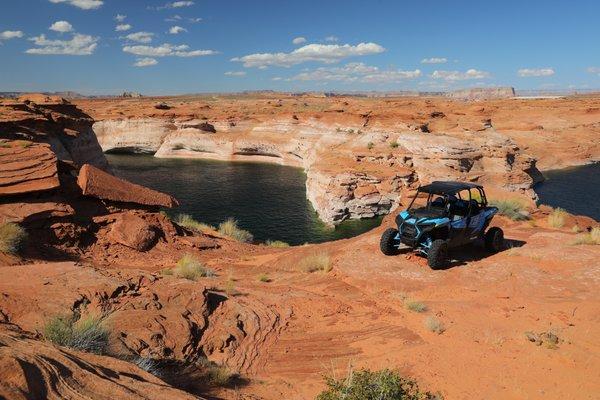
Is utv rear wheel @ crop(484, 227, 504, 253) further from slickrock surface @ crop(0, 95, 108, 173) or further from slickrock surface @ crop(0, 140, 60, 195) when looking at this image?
slickrock surface @ crop(0, 95, 108, 173)

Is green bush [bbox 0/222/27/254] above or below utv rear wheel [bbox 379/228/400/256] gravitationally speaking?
above

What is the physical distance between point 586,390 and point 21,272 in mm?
9705

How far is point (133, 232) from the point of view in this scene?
45.0 ft

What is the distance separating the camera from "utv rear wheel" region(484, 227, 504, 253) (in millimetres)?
Answer: 12109

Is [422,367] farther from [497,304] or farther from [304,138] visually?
[304,138]

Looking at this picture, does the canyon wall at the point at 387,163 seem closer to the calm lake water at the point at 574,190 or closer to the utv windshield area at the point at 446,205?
the calm lake water at the point at 574,190

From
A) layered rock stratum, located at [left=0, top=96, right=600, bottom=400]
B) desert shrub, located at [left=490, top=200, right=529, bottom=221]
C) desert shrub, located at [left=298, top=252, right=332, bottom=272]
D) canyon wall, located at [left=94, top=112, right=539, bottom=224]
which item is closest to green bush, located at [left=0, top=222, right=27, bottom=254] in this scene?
layered rock stratum, located at [left=0, top=96, right=600, bottom=400]

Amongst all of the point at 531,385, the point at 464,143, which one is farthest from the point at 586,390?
the point at 464,143

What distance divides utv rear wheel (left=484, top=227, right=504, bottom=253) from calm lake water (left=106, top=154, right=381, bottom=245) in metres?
14.1

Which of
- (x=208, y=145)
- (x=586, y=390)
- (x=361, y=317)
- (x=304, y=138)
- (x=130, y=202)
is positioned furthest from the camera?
(x=208, y=145)

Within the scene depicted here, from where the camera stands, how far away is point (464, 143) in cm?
3384

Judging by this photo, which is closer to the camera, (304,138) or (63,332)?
(63,332)

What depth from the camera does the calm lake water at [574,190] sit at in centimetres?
3482

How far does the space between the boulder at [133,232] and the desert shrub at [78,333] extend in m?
7.76
